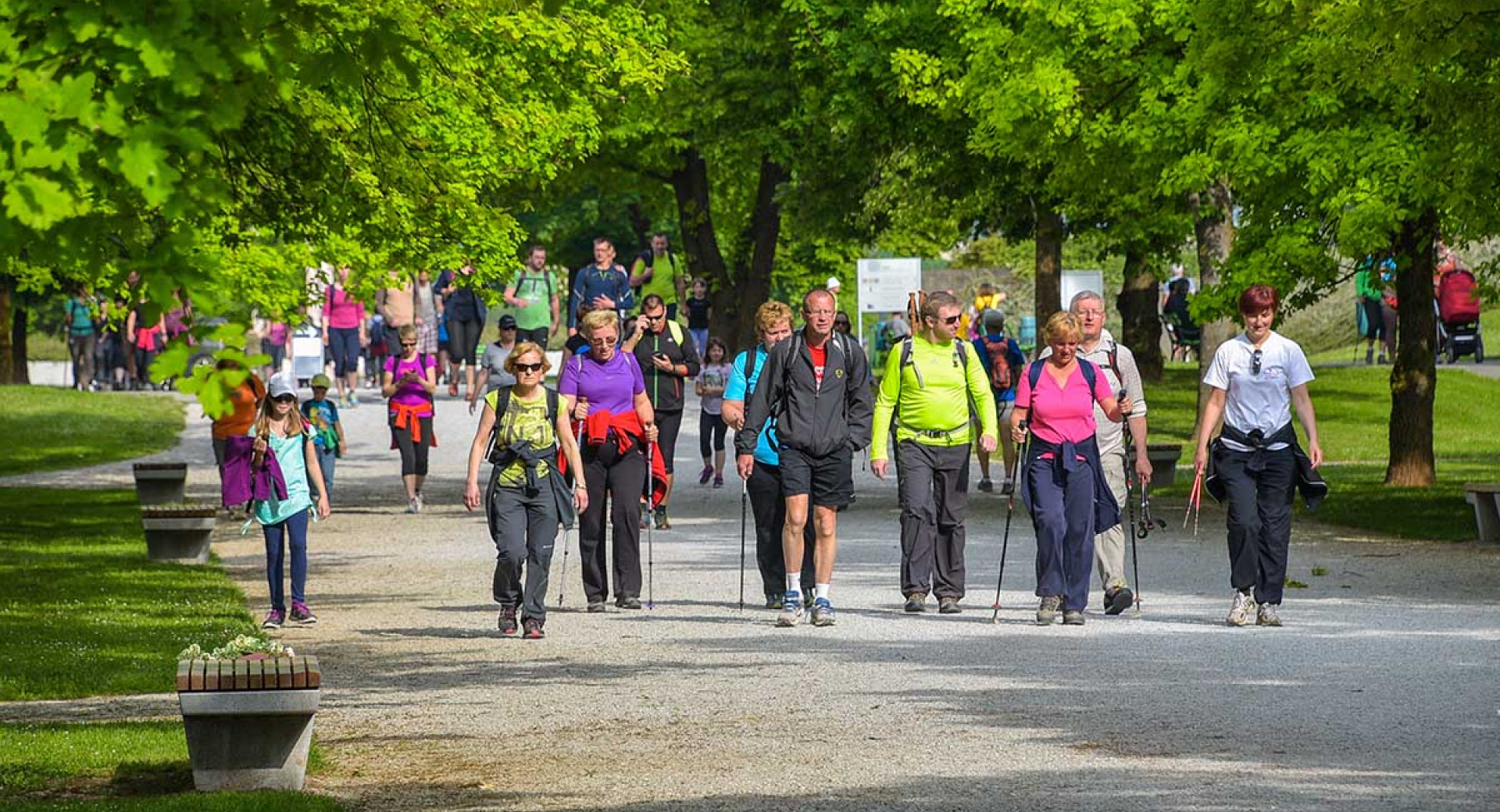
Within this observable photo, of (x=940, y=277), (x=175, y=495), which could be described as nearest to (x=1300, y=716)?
(x=175, y=495)

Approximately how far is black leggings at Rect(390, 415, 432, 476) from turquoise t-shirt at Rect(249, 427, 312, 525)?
792 cm

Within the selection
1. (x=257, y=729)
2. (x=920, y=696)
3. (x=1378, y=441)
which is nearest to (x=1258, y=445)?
(x=920, y=696)

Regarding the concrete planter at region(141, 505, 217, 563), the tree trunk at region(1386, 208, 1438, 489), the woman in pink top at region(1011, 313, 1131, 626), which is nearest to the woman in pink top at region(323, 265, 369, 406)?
the tree trunk at region(1386, 208, 1438, 489)

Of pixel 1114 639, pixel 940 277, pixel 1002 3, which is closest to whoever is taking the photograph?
pixel 1114 639

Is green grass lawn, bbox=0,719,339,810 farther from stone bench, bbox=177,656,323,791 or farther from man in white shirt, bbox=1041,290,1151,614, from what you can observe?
man in white shirt, bbox=1041,290,1151,614

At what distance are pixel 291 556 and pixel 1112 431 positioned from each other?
4799mm

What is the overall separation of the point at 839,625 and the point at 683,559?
4.34 meters

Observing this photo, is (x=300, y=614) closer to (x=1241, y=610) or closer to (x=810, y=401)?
(x=810, y=401)

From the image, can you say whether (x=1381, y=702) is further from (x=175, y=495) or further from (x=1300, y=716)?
(x=175, y=495)

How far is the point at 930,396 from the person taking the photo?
15023 mm

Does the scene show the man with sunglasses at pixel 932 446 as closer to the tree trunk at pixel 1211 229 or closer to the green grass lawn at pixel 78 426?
the tree trunk at pixel 1211 229

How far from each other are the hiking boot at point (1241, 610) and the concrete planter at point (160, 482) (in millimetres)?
12675

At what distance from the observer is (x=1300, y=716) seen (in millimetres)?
10273

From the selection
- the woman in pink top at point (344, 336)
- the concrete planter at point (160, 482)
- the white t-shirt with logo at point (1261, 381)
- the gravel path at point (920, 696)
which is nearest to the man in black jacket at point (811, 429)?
the gravel path at point (920, 696)
